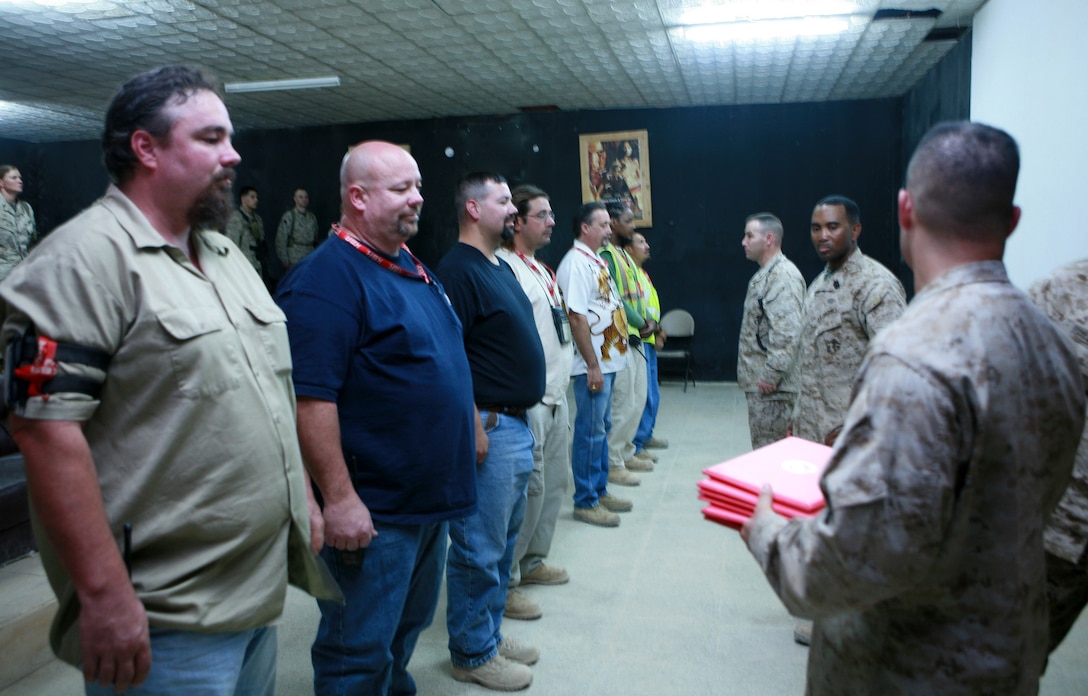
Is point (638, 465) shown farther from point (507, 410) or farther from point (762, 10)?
point (762, 10)

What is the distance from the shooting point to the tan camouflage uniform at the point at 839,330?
2576mm

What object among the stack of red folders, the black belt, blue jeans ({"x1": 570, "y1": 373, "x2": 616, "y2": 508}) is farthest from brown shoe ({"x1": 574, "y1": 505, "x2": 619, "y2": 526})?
the stack of red folders

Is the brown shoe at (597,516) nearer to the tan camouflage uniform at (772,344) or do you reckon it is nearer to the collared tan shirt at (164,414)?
the tan camouflage uniform at (772,344)

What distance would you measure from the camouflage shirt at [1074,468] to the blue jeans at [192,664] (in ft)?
5.65

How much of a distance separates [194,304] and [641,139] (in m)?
7.57

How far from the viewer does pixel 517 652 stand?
2641 millimetres

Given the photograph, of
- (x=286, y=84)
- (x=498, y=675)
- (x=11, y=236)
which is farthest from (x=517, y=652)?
(x=11, y=236)

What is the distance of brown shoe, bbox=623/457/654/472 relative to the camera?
4930mm

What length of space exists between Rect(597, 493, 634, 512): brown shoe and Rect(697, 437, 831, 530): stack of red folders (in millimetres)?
2867

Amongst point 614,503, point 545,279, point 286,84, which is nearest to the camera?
point 545,279

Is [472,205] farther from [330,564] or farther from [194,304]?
[194,304]

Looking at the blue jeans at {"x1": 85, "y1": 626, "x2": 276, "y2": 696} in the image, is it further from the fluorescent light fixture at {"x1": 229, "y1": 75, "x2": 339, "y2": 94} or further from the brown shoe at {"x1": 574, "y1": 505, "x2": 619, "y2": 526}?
the fluorescent light fixture at {"x1": 229, "y1": 75, "x2": 339, "y2": 94}

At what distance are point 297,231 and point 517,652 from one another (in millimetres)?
7533

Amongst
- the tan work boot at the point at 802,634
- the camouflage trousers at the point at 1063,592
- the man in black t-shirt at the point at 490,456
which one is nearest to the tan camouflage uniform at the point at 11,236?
the man in black t-shirt at the point at 490,456
